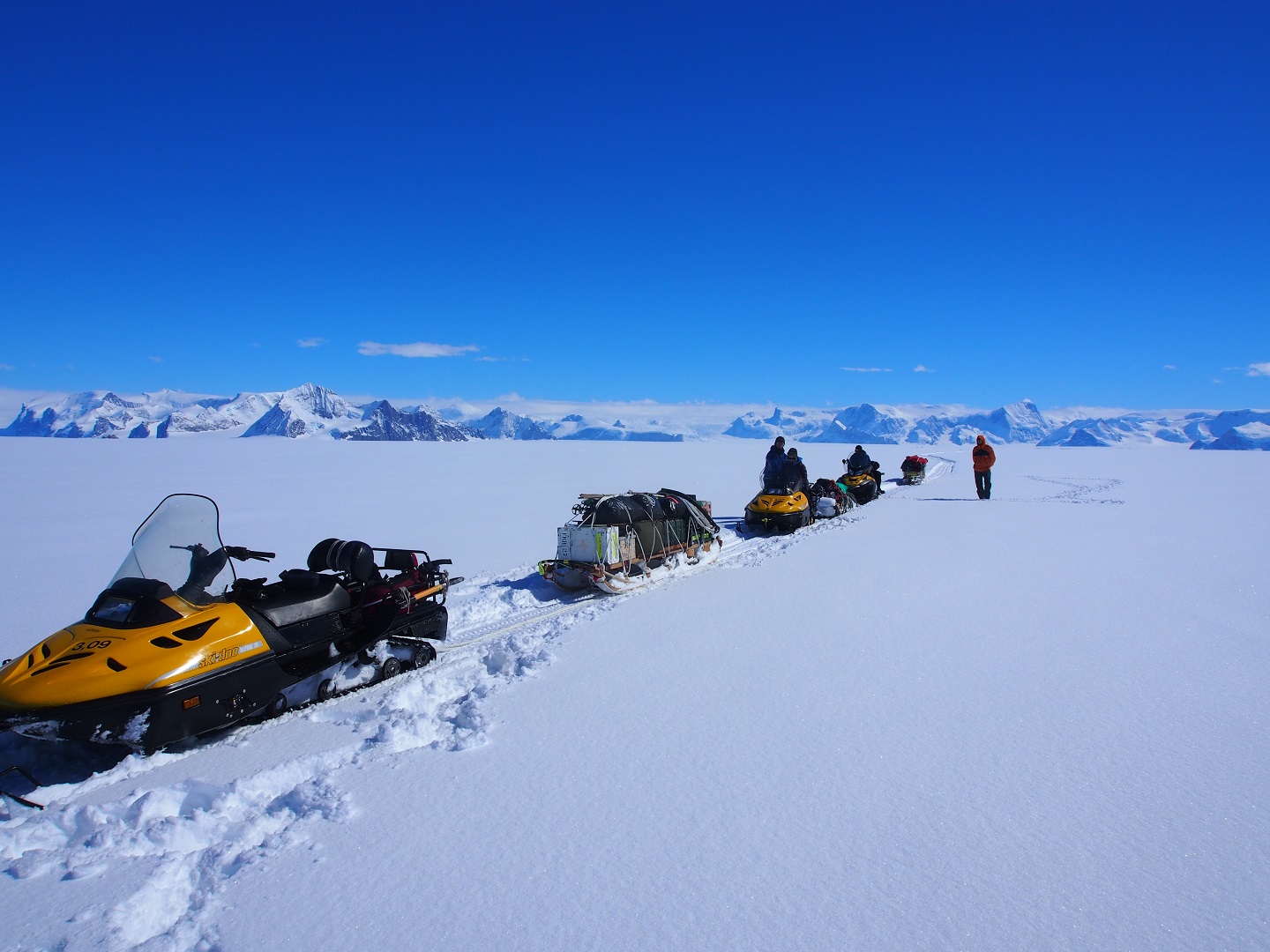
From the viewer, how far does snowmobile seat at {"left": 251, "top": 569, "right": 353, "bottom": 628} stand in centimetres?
464

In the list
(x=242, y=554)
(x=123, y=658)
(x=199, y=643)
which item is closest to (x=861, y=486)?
(x=242, y=554)

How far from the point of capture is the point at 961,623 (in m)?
6.36

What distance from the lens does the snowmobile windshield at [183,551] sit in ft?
14.9

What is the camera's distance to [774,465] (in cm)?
1289

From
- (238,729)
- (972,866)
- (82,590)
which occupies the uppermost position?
(82,590)

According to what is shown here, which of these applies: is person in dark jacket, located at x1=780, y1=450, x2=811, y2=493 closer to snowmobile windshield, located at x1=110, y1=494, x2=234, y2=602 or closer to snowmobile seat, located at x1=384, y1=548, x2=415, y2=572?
snowmobile seat, located at x1=384, y1=548, x2=415, y2=572

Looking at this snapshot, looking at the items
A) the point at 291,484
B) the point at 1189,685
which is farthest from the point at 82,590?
the point at 291,484

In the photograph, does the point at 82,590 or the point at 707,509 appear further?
the point at 707,509

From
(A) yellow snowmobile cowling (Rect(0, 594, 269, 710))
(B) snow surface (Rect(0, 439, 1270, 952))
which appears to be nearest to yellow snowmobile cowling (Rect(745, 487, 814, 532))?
(B) snow surface (Rect(0, 439, 1270, 952))

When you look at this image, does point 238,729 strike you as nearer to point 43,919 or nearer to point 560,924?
point 43,919

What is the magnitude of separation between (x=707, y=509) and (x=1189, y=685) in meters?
6.50

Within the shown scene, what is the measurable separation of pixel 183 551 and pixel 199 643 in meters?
0.96

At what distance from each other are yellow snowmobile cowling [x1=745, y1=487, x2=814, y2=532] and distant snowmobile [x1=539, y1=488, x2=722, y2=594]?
237 cm

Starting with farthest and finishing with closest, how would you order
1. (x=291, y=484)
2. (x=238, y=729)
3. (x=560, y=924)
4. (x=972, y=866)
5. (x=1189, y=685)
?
(x=291, y=484)
(x=1189, y=685)
(x=238, y=729)
(x=972, y=866)
(x=560, y=924)
